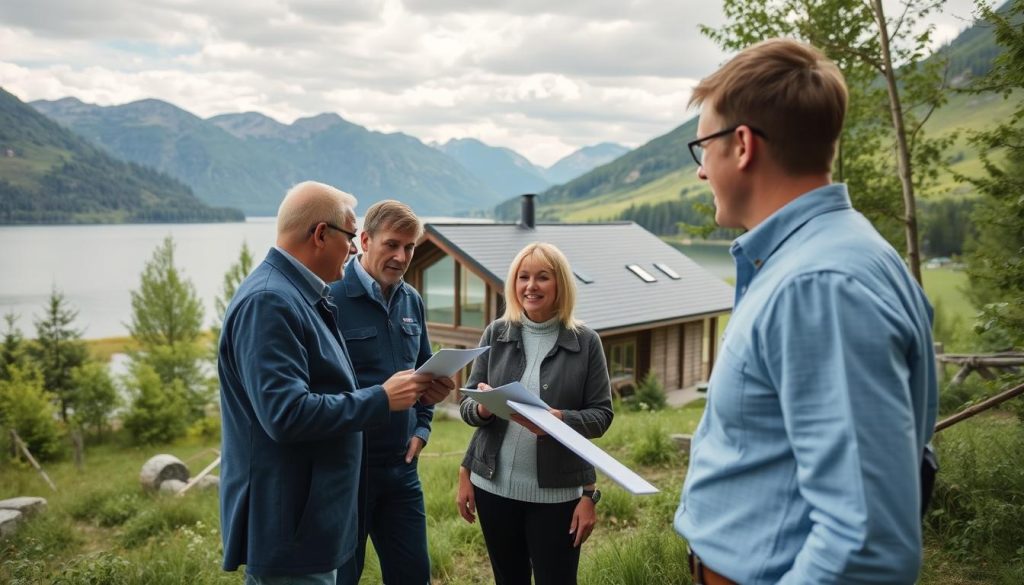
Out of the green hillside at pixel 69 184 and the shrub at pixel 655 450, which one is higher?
the green hillside at pixel 69 184

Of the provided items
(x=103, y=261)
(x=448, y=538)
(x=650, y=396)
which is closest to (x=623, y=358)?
(x=650, y=396)

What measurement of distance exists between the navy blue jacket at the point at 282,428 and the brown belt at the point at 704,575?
1281 millimetres

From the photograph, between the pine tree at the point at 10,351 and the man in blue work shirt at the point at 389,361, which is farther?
the pine tree at the point at 10,351

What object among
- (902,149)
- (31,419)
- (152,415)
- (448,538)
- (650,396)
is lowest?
(152,415)

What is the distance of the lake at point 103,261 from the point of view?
71812 millimetres

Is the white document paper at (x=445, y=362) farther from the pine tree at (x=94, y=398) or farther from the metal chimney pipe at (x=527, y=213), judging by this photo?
the pine tree at (x=94, y=398)

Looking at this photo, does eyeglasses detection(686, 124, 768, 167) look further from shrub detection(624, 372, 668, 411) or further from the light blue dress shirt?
shrub detection(624, 372, 668, 411)

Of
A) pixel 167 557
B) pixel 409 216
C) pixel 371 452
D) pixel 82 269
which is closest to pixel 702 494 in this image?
pixel 371 452

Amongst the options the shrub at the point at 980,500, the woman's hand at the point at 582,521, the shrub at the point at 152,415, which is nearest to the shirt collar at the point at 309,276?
the woman's hand at the point at 582,521

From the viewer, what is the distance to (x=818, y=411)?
3.46 feet

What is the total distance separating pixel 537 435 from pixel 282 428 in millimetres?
1196

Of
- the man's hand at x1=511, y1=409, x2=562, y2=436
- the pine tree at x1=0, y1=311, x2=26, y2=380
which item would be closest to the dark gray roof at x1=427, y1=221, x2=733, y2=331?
the man's hand at x1=511, y1=409, x2=562, y2=436

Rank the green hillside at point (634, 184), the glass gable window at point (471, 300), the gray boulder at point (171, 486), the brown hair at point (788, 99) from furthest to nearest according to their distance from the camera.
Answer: the green hillside at point (634, 184), the glass gable window at point (471, 300), the gray boulder at point (171, 486), the brown hair at point (788, 99)

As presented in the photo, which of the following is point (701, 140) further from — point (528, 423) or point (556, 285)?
point (556, 285)
